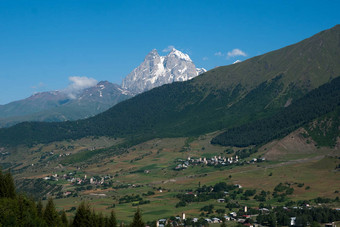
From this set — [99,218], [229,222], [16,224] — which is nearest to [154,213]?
[229,222]

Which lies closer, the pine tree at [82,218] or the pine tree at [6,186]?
the pine tree at [82,218]

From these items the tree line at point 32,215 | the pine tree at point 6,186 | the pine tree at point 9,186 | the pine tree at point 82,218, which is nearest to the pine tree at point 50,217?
the tree line at point 32,215

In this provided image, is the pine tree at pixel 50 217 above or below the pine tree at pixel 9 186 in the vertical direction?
below

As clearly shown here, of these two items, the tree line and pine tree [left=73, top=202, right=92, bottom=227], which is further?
pine tree [left=73, top=202, right=92, bottom=227]

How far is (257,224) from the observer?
168m

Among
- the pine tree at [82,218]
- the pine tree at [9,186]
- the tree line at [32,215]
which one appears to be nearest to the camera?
the tree line at [32,215]

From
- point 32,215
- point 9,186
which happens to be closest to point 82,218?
point 32,215

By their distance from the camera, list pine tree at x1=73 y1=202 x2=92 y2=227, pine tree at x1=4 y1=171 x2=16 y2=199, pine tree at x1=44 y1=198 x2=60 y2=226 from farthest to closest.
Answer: pine tree at x1=4 y1=171 x2=16 y2=199 < pine tree at x1=44 y1=198 x2=60 y2=226 < pine tree at x1=73 y1=202 x2=92 y2=227

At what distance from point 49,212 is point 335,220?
374 ft

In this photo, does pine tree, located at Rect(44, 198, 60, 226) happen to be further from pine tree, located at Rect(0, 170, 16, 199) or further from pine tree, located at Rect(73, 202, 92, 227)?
pine tree, located at Rect(0, 170, 16, 199)

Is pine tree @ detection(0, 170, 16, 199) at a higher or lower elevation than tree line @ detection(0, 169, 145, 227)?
higher

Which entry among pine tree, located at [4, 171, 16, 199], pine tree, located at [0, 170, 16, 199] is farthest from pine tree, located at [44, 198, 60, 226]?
pine tree, located at [0, 170, 16, 199]

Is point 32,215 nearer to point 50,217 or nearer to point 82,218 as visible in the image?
point 50,217

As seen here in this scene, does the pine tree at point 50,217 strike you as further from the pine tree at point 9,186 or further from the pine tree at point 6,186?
the pine tree at point 6,186
